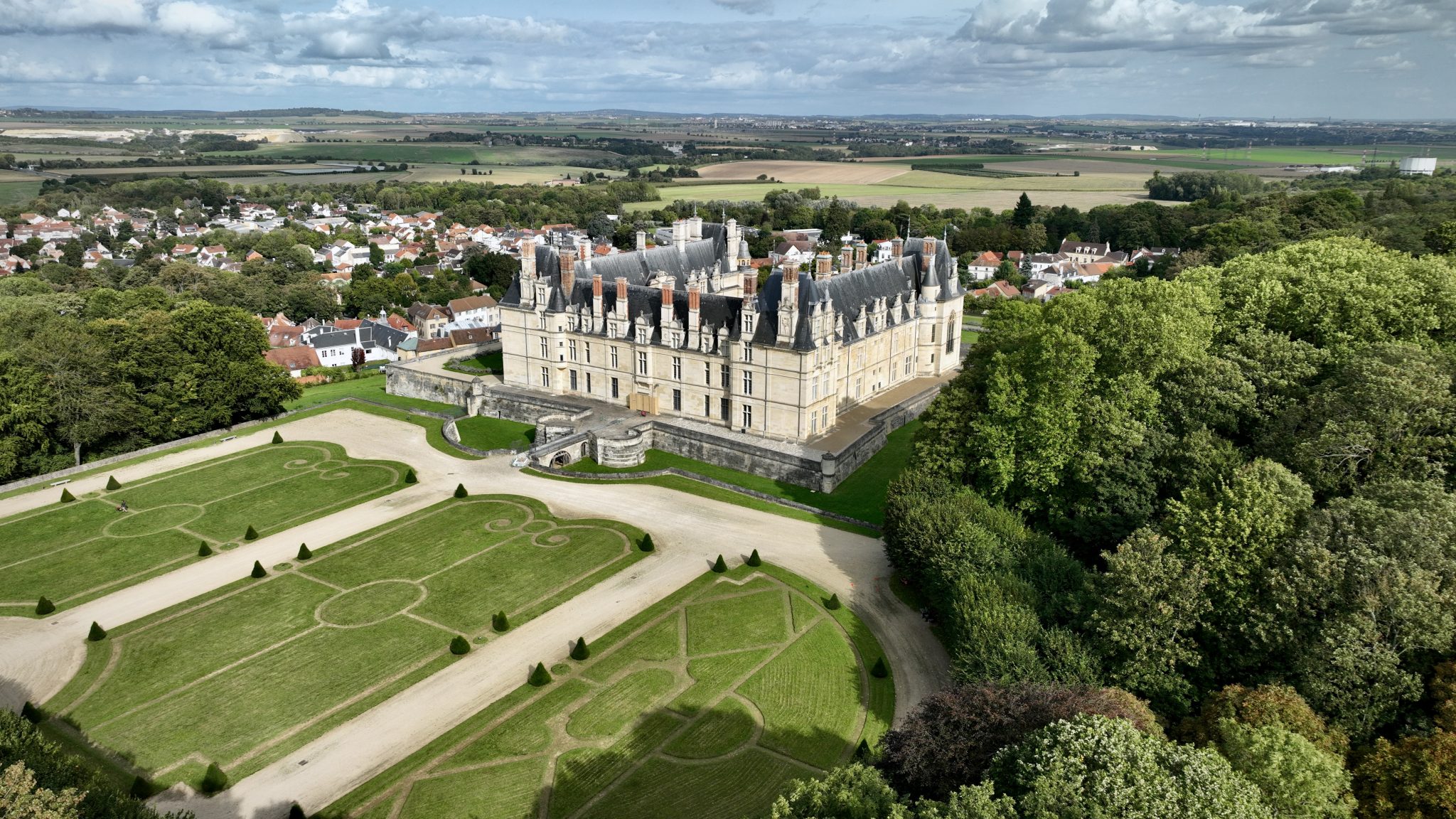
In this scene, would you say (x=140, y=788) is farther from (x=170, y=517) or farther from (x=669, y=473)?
(x=669, y=473)

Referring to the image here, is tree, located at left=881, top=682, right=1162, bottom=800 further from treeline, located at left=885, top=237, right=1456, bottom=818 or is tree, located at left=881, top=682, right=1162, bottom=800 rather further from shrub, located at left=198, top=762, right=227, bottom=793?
shrub, located at left=198, top=762, right=227, bottom=793

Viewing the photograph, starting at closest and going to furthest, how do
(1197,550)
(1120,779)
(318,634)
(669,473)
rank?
(1120,779) < (1197,550) < (318,634) < (669,473)

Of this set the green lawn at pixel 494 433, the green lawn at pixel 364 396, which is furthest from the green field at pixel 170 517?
the green lawn at pixel 364 396

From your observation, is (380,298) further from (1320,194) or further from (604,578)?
(1320,194)

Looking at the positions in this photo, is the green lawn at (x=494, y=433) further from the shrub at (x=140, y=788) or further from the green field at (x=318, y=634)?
the shrub at (x=140, y=788)

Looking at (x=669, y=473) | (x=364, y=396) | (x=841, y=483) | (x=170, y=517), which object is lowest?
(x=170, y=517)

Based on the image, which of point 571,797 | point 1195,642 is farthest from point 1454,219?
point 571,797

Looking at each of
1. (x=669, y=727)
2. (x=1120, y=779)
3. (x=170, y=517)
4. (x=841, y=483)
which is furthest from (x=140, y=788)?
(x=841, y=483)
